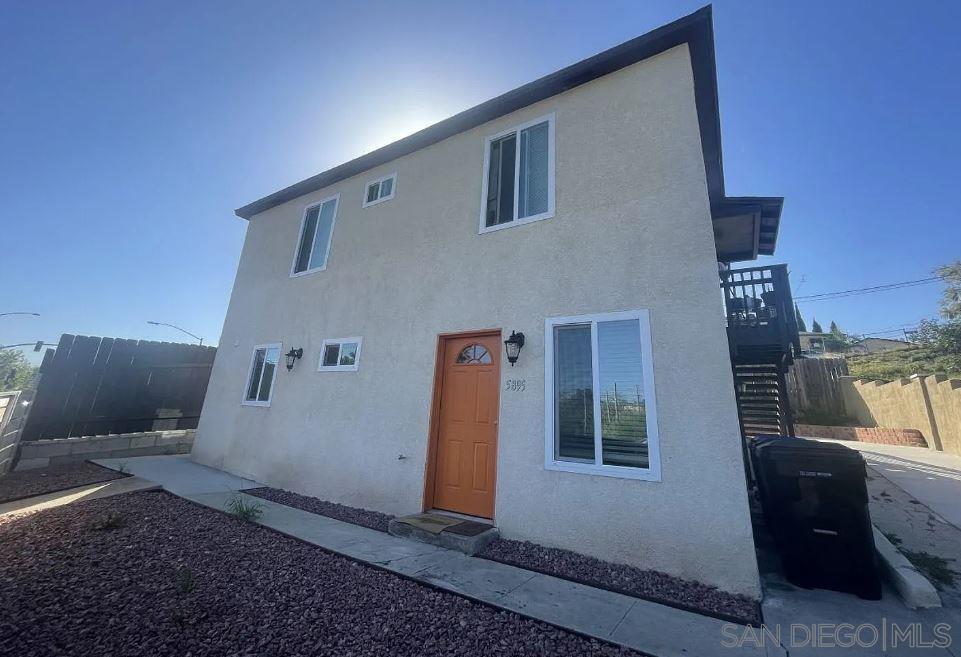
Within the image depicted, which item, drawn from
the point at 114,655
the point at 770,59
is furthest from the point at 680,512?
the point at 770,59

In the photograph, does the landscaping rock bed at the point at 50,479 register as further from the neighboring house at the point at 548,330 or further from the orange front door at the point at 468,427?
the orange front door at the point at 468,427

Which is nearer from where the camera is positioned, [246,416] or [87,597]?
[87,597]

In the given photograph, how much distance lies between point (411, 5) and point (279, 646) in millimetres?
9401

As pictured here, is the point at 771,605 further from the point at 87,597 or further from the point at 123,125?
the point at 123,125

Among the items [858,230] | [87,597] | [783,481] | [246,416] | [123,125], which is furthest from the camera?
[858,230]

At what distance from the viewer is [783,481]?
10.5 ft

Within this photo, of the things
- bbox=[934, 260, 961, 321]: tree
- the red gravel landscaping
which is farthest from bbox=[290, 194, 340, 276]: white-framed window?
bbox=[934, 260, 961, 321]: tree

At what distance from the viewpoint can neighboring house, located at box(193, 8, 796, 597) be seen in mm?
3492

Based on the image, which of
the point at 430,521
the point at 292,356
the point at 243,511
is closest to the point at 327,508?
the point at 243,511

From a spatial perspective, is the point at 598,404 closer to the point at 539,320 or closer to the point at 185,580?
the point at 539,320

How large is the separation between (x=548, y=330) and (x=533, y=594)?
2.64m

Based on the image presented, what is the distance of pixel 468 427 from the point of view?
4754 mm

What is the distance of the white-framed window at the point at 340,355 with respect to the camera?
6008mm

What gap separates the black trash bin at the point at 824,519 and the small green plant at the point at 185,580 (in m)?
5.07
